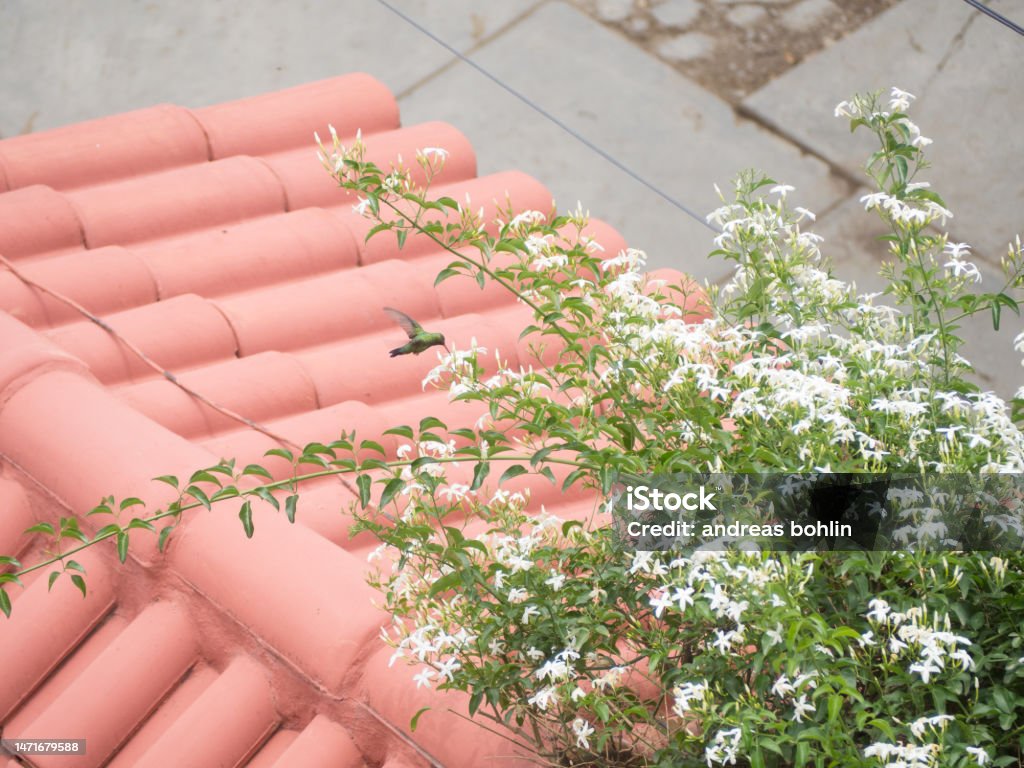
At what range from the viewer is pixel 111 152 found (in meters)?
4.41

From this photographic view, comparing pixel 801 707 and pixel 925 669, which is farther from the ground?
pixel 925 669

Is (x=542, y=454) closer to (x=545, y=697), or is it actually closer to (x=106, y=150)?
(x=545, y=697)

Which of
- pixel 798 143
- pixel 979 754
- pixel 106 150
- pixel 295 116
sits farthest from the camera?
pixel 798 143

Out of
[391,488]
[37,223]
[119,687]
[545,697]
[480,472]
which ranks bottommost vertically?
[119,687]

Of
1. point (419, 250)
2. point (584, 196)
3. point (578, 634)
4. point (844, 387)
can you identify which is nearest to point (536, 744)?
point (578, 634)

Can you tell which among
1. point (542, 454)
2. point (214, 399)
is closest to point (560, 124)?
point (214, 399)

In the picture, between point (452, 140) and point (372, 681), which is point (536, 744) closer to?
point (372, 681)

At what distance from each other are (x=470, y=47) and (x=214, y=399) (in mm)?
5559

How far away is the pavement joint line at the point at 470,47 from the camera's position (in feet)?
27.3

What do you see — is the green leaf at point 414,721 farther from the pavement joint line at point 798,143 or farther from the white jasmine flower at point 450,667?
the pavement joint line at point 798,143

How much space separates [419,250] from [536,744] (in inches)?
97.0

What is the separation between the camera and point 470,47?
8.59 meters

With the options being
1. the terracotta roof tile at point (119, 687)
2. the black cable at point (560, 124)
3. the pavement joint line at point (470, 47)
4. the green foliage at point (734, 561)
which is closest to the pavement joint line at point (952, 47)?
the black cable at point (560, 124)

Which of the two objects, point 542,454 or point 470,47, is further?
point 470,47
